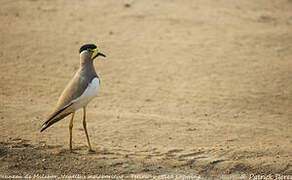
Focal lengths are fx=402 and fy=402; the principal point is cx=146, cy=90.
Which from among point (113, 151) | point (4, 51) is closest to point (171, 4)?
point (4, 51)

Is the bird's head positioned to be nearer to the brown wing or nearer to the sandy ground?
the brown wing

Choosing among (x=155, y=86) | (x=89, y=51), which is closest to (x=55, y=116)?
(x=89, y=51)

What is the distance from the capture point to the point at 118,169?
16.9 ft

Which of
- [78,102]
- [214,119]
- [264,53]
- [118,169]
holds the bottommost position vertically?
[118,169]

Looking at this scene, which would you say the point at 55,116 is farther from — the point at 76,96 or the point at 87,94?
the point at 87,94

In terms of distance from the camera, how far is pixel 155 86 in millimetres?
8695

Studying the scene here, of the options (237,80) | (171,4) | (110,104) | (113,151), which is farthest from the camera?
(171,4)

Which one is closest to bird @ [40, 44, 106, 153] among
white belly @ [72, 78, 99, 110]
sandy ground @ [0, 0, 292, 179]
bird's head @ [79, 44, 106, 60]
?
white belly @ [72, 78, 99, 110]

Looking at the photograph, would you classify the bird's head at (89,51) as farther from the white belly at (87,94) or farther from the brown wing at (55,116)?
the brown wing at (55,116)

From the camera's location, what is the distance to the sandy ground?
213 inches

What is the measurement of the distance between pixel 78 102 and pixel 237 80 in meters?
4.62

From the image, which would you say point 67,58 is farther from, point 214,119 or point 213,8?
point 213,8

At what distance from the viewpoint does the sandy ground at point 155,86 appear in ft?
17.8

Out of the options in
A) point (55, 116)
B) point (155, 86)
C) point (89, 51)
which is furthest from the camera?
point (155, 86)
